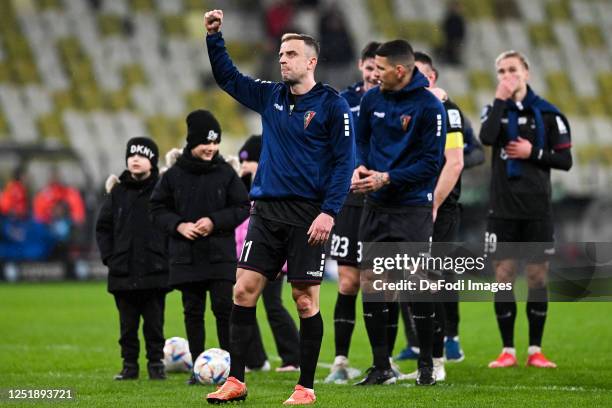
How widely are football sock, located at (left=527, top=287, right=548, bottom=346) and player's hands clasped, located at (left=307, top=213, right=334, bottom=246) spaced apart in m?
3.16

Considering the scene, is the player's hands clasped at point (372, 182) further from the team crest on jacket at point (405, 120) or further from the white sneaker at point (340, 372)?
the white sneaker at point (340, 372)

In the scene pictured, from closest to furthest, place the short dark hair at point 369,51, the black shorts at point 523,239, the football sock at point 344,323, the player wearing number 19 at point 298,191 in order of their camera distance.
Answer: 1. the player wearing number 19 at point 298,191
2. the football sock at point 344,323
3. the short dark hair at point 369,51
4. the black shorts at point 523,239

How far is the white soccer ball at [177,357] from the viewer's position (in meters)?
9.69

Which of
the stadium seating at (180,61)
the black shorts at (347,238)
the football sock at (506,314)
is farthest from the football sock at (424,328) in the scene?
the stadium seating at (180,61)

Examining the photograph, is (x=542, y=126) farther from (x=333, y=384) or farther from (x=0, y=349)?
(x=0, y=349)

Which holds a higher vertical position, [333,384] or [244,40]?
[244,40]

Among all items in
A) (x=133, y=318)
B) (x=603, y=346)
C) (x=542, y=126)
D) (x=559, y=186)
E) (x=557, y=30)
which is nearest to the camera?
(x=133, y=318)

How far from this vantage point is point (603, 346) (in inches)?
→ 444

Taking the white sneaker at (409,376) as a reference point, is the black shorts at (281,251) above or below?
above

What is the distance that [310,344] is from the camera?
294 inches

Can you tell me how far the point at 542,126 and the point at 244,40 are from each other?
19.3 meters

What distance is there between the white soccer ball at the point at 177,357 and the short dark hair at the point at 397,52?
9.73 ft

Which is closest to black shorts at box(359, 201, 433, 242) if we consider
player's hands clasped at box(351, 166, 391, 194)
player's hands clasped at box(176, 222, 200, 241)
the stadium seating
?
player's hands clasped at box(351, 166, 391, 194)

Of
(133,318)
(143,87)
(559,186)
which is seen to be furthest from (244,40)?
(133,318)
